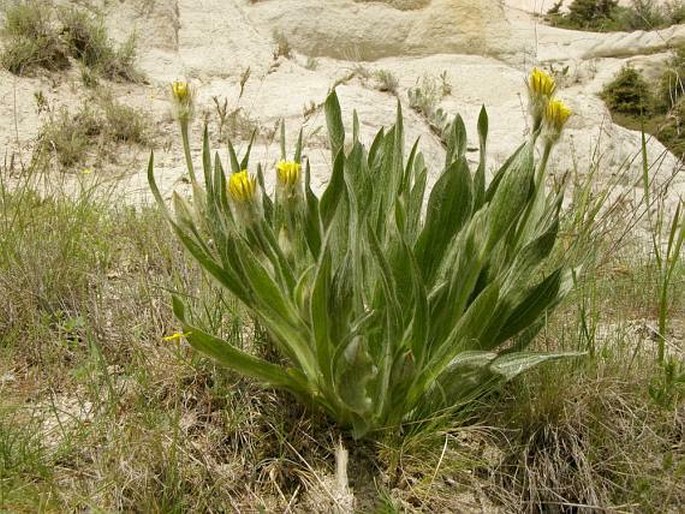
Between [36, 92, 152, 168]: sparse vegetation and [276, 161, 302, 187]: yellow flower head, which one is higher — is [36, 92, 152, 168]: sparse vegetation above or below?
below

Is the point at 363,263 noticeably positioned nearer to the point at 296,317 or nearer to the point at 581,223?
the point at 296,317

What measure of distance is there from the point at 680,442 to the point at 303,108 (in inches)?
163

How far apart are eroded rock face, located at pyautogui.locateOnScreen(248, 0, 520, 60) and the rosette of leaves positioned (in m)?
6.43

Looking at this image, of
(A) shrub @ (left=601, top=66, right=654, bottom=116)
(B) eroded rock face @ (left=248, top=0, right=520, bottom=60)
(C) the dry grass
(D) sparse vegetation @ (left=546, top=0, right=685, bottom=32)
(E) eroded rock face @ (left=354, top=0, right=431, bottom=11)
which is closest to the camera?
(C) the dry grass

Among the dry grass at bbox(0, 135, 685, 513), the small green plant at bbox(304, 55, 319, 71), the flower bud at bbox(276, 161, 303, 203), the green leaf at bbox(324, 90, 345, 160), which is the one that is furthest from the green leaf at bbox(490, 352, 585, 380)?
the small green plant at bbox(304, 55, 319, 71)

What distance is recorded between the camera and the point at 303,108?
5.50 m

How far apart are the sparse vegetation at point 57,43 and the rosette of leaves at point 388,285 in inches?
162

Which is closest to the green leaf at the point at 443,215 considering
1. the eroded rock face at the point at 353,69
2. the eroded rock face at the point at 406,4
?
the eroded rock face at the point at 353,69

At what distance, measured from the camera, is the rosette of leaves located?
1733 millimetres

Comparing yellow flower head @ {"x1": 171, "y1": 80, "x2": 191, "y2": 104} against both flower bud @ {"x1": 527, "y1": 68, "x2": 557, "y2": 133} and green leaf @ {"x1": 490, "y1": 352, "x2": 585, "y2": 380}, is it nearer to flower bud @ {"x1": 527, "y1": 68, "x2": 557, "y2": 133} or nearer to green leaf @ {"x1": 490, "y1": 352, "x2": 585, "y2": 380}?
flower bud @ {"x1": 527, "y1": 68, "x2": 557, "y2": 133}

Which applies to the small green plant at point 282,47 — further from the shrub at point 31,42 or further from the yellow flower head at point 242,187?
the yellow flower head at point 242,187

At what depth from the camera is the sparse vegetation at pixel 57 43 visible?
544 cm

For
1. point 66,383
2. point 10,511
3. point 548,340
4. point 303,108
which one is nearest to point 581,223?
point 548,340

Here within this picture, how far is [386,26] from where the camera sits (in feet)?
28.0
